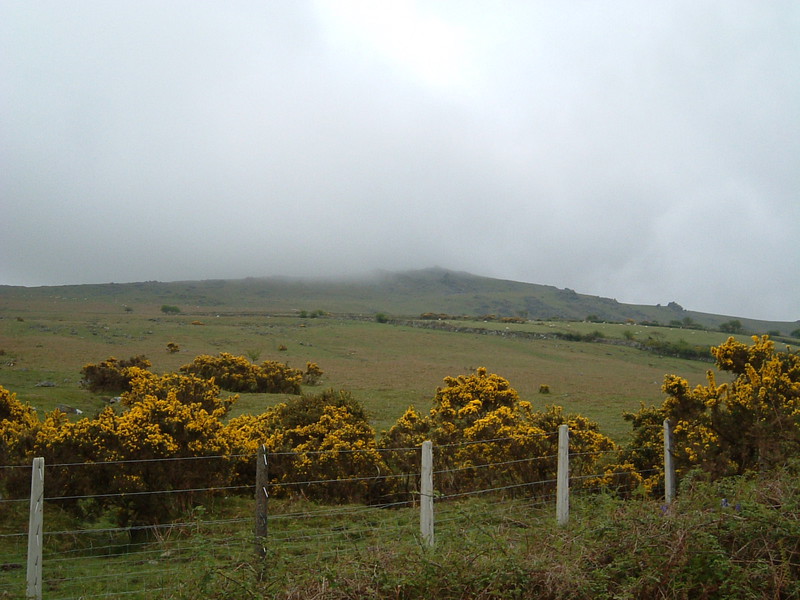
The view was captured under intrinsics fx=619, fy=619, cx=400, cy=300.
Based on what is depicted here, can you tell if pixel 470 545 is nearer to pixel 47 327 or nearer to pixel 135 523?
pixel 135 523

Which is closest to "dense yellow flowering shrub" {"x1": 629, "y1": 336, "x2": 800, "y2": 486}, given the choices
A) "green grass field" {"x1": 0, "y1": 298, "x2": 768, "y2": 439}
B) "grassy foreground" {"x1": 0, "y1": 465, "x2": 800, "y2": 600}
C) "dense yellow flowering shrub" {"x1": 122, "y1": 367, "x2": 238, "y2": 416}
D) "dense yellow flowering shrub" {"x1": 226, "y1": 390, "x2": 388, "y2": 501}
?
"grassy foreground" {"x1": 0, "y1": 465, "x2": 800, "y2": 600}

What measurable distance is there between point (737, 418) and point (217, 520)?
841 cm

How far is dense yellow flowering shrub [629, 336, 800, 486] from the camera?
9.25m

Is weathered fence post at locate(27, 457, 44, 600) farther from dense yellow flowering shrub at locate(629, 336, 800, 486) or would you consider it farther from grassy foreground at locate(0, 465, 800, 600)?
dense yellow flowering shrub at locate(629, 336, 800, 486)

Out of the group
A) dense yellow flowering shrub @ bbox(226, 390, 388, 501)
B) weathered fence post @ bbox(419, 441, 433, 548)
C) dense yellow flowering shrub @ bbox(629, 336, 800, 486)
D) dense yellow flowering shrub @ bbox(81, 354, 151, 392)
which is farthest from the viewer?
dense yellow flowering shrub @ bbox(81, 354, 151, 392)

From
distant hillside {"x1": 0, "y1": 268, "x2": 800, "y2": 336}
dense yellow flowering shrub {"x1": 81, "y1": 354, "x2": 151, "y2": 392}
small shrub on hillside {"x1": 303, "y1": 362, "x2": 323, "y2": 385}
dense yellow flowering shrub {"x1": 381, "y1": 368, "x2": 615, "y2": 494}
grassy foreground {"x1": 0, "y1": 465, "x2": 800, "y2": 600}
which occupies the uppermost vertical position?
distant hillside {"x1": 0, "y1": 268, "x2": 800, "y2": 336}

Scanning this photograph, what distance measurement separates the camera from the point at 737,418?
33.6 feet

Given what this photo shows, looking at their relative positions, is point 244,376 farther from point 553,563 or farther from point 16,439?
point 553,563

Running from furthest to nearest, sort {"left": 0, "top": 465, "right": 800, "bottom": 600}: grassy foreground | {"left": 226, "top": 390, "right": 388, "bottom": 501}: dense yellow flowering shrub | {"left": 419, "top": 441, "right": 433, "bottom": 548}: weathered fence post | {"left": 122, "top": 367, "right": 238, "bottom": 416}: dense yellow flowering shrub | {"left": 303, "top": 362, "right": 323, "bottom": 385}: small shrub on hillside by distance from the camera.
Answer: {"left": 303, "top": 362, "right": 323, "bottom": 385}: small shrub on hillside < {"left": 122, "top": 367, "right": 238, "bottom": 416}: dense yellow flowering shrub < {"left": 226, "top": 390, "right": 388, "bottom": 501}: dense yellow flowering shrub < {"left": 419, "top": 441, "right": 433, "bottom": 548}: weathered fence post < {"left": 0, "top": 465, "right": 800, "bottom": 600}: grassy foreground

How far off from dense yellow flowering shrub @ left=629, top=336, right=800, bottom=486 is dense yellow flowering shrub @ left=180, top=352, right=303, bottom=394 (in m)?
19.2

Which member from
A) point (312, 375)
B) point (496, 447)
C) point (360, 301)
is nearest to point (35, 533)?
point (496, 447)

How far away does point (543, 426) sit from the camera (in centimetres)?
1157

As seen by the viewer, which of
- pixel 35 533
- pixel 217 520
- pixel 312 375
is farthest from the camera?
pixel 312 375

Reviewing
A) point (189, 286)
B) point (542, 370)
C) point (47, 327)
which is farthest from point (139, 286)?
point (542, 370)
